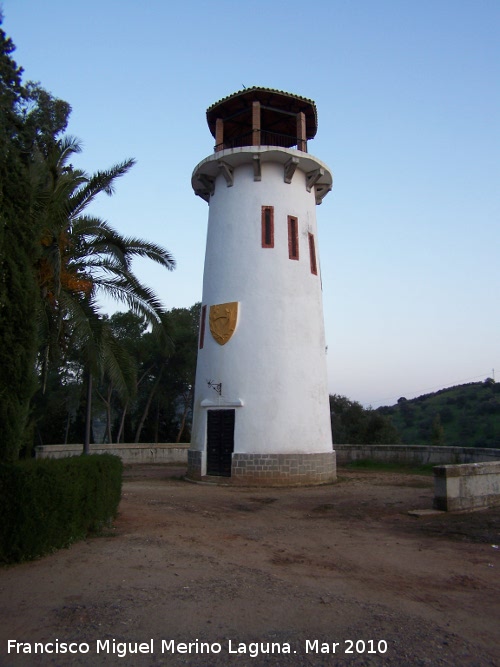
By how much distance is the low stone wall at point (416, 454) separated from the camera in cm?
2022

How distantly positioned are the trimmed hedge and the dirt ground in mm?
248

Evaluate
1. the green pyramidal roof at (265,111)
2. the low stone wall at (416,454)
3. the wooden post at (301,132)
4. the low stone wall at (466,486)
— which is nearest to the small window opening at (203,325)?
the wooden post at (301,132)

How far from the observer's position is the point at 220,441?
18609 millimetres

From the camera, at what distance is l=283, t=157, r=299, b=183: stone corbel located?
1947 centimetres

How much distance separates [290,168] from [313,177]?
1.31 metres

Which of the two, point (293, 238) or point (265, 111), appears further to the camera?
point (265, 111)

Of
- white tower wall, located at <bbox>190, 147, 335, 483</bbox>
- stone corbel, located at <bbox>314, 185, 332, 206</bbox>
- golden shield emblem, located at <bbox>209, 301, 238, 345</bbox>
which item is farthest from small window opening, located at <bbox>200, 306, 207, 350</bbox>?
stone corbel, located at <bbox>314, 185, 332, 206</bbox>

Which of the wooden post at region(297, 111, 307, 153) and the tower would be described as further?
the wooden post at region(297, 111, 307, 153)

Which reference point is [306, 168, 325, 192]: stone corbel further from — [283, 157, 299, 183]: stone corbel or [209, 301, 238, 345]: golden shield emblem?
[209, 301, 238, 345]: golden shield emblem

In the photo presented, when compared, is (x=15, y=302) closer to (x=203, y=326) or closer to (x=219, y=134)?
(x=203, y=326)

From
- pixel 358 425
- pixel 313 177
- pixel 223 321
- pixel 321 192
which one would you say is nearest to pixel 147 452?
pixel 223 321

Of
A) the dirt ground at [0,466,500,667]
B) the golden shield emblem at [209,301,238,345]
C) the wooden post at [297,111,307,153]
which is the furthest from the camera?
the wooden post at [297,111,307,153]

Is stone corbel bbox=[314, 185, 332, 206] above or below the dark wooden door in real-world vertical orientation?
above

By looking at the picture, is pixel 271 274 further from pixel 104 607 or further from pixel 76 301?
pixel 104 607
